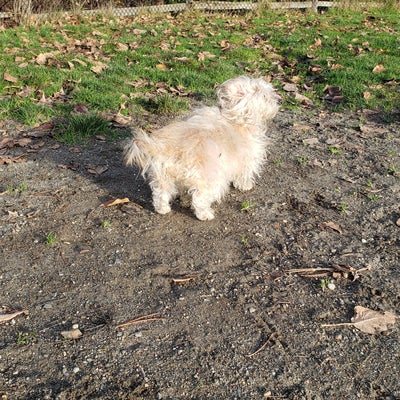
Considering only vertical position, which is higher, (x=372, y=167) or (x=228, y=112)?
(x=228, y=112)

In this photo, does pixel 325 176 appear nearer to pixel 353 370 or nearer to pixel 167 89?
pixel 353 370

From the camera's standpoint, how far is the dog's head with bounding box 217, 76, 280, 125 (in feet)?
14.1

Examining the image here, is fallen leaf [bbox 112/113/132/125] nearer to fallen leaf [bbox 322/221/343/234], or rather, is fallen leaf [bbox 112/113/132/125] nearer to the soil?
the soil

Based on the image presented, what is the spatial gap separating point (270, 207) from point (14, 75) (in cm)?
531

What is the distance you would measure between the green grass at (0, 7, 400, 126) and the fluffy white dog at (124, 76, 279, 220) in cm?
243

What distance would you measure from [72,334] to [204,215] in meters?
1.72

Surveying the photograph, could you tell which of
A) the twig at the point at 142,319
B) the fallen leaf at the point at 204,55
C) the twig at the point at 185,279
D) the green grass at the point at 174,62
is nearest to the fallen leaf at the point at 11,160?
the green grass at the point at 174,62

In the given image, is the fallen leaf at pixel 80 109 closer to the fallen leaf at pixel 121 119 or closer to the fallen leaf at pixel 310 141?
the fallen leaf at pixel 121 119

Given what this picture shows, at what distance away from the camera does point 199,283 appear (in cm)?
346

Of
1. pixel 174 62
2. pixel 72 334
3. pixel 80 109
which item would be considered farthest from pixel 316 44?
pixel 72 334

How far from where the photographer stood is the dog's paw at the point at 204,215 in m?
4.23

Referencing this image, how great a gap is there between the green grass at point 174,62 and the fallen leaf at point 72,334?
367 centimetres

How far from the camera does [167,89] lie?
7617 mm

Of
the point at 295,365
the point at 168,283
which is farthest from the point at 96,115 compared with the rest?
the point at 295,365
